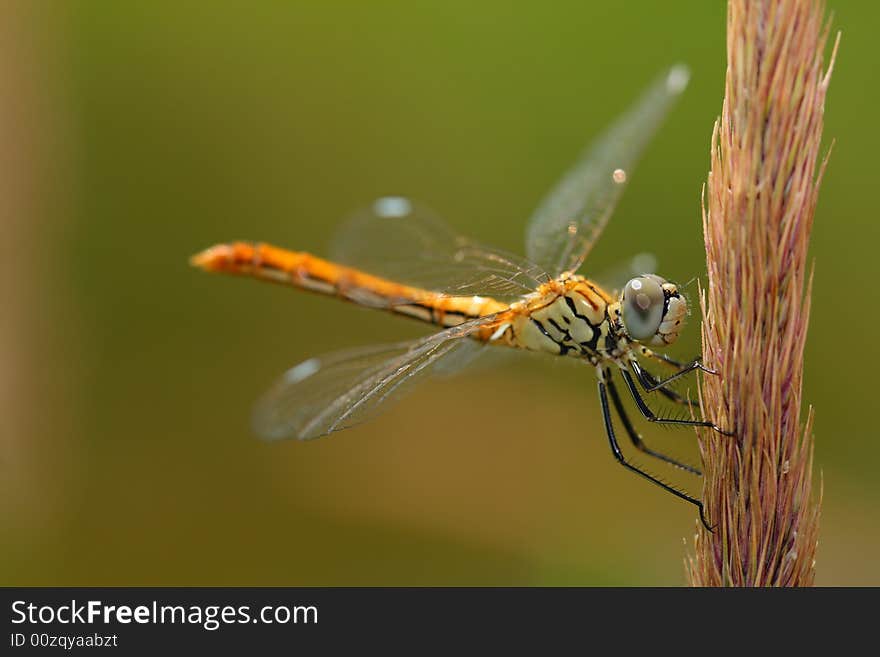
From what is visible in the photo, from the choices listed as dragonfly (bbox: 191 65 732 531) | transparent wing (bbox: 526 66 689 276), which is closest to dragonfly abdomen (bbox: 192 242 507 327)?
dragonfly (bbox: 191 65 732 531)

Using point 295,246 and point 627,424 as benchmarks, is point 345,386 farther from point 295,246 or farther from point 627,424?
point 295,246

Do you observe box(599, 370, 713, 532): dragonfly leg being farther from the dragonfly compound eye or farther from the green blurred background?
the green blurred background

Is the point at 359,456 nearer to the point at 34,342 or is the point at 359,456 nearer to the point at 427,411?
the point at 427,411

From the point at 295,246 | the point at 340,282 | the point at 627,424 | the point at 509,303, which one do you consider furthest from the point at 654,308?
the point at 295,246

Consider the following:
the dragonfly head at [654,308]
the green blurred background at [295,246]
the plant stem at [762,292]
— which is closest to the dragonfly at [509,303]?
the dragonfly head at [654,308]

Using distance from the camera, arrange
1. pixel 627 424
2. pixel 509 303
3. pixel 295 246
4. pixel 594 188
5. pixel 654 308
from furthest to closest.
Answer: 1. pixel 295 246
2. pixel 509 303
3. pixel 594 188
4. pixel 627 424
5. pixel 654 308

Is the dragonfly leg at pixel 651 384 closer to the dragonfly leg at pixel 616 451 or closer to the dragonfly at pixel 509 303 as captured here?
the dragonfly at pixel 509 303

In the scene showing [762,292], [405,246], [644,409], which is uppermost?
[405,246]
